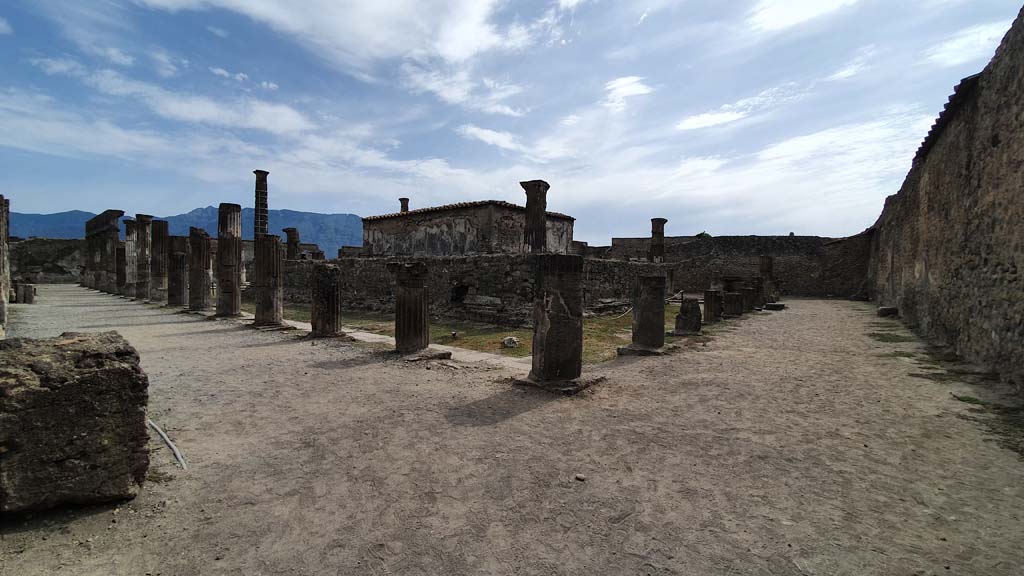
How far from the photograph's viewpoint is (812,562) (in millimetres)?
2486

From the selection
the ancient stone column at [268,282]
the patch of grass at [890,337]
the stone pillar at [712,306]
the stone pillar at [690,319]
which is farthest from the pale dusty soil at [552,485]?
the stone pillar at [712,306]

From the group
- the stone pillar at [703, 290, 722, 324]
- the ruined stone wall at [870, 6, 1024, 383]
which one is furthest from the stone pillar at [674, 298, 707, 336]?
the ruined stone wall at [870, 6, 1024, 383]

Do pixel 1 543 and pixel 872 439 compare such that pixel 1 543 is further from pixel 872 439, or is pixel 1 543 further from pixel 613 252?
pixel 613 252

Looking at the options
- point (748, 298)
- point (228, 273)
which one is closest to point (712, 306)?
point (748, 298)

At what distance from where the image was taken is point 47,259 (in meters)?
37.6

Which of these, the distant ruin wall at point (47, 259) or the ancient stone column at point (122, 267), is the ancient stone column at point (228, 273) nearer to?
the ancient stone column at point (122, 267)

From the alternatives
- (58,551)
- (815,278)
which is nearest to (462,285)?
(58,551)

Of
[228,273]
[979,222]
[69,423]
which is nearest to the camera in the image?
[69,423]

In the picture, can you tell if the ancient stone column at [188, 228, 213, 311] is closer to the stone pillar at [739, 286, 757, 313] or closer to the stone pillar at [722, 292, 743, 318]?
the stone pillar at [722, 292, 743, 318]

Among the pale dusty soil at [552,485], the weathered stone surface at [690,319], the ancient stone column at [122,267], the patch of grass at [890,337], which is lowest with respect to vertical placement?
the pale dusty soil at [552,485]

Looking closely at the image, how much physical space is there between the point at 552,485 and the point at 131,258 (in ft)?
99.9

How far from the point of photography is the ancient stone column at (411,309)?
8797 mm

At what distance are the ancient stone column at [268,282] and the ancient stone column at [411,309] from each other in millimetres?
5555

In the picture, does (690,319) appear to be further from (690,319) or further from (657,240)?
(657,240)
